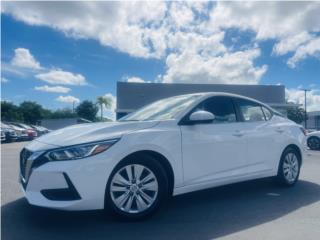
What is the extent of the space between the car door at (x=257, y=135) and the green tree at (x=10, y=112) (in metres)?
66.1

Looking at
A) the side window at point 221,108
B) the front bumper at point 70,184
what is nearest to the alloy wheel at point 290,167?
the side window at point 221,108

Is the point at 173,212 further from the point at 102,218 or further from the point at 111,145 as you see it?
the point at 111,145

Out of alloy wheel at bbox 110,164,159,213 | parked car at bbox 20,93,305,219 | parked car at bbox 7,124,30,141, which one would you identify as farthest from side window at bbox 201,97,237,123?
parked car at bbox 7,124,30,141

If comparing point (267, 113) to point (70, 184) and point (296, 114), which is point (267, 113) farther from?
point (296, 114)

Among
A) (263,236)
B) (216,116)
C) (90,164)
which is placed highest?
→ (216,116)

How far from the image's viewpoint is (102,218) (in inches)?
154

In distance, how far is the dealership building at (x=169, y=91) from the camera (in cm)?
3144

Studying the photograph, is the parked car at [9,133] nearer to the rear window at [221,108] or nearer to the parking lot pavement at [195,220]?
the parking lot pavement at [195,220]

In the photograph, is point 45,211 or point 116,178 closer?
point 116,178

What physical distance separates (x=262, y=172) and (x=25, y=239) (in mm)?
3674

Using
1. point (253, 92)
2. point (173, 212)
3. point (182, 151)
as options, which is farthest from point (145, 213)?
point (253, 92)

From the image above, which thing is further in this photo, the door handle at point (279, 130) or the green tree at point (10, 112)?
the green tree at point (10, 112)

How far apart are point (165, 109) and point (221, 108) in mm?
905

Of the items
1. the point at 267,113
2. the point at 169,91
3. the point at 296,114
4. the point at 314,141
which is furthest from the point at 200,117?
the point at 296,114
